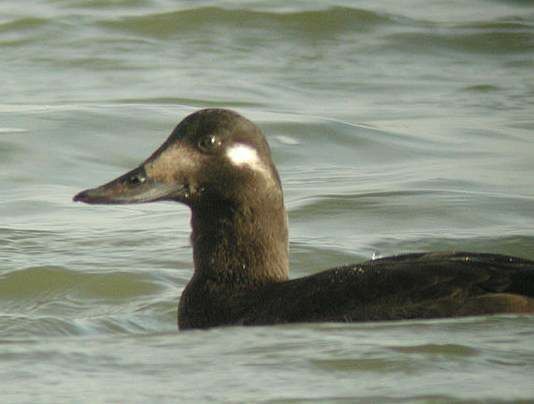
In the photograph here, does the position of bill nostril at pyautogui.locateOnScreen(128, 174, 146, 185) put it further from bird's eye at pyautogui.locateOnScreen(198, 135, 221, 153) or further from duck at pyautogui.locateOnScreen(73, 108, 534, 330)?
bird's eye at pyautogui.locateOnScreen(198, 135, 221, 153)

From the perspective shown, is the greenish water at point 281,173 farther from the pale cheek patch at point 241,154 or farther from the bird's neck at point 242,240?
the pale cheek patch at point 241,154

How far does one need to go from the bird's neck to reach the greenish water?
0.60 m

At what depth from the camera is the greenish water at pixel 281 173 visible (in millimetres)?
6145

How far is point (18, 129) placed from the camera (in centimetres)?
1345

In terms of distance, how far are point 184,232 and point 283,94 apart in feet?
17.0

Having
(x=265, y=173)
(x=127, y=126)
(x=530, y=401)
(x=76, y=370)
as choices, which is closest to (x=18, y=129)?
(x=127, y=126)

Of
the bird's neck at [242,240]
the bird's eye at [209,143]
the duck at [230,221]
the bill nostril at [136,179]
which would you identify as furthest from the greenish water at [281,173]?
the bird's eye at [209,143]

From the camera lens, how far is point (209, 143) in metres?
7.34

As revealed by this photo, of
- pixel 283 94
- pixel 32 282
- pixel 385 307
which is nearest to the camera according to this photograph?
pixel 385 307

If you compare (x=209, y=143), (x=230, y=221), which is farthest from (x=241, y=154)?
(x=230, y=221)

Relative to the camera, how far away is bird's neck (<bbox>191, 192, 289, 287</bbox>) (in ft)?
24.4

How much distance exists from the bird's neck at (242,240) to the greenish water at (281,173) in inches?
23.7

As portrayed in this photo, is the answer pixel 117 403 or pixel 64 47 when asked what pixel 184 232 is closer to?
pixel 117 403

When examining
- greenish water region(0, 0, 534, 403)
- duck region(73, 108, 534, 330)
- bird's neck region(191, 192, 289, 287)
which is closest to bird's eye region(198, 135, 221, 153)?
duck region(73, 108, 534, 330)
